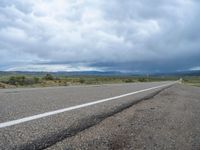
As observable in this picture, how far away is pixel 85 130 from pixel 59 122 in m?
0.71

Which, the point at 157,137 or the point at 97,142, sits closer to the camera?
the point at 97,142

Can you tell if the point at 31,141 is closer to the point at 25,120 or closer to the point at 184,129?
the point at 25,120

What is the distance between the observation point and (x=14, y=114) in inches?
231

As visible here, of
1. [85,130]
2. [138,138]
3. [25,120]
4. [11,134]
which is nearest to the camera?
[11,134]

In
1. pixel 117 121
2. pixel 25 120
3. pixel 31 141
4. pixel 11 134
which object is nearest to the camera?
pixel 31 141

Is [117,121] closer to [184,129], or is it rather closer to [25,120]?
[184,129]

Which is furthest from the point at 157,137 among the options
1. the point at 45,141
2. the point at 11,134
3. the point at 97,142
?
the point at 11,134

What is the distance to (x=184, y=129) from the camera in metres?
5.45

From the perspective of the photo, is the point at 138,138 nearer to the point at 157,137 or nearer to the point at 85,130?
the point at 157,137

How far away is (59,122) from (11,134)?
1.22 m

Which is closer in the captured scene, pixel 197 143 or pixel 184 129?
pixel 197 143

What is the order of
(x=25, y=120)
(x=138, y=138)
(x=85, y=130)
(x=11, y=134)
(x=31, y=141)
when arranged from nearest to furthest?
(x=31, y=141)
(x=11, y=134)
(x=138, y=138)
(x=85, y=130)
(x=25, y=120)

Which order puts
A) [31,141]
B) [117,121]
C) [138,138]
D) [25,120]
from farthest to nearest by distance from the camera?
[117,121], [25,120], [138,138], [31,141]

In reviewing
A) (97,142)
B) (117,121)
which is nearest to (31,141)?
(97,142)
